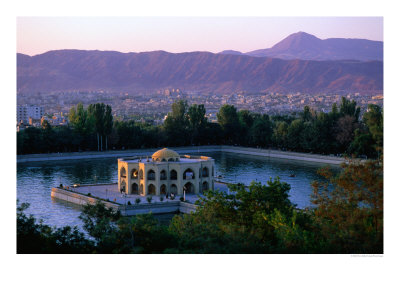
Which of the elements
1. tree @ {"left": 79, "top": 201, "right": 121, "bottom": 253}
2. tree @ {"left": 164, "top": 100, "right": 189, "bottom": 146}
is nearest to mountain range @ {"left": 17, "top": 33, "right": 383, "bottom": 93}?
tree @ {"left": 164, "top": 100, "right": 189, "bottom": 146}

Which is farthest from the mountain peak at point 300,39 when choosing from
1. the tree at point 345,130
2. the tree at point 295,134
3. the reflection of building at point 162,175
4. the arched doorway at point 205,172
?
the tree at point 295,134

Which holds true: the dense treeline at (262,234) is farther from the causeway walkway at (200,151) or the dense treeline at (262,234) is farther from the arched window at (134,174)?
the causeway walkway at (200,151)

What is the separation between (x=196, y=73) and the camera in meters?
39.4

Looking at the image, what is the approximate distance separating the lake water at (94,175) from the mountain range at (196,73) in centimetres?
425

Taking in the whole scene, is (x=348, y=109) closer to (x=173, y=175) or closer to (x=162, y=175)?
(x=173, y=175)

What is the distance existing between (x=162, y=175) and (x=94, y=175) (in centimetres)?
642

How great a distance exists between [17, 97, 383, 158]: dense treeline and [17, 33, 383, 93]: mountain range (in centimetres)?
194

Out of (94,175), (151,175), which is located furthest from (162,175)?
(94,175)

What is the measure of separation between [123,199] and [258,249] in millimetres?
9409

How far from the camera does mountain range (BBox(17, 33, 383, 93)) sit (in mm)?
30684

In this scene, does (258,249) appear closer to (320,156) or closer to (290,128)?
(320,156)

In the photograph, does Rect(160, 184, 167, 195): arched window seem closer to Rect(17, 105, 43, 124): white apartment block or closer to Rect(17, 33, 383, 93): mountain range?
Rect(17, 33, 383, 93): mountain range

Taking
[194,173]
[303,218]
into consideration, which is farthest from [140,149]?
[303,218]

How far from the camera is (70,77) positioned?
36.5 metres
